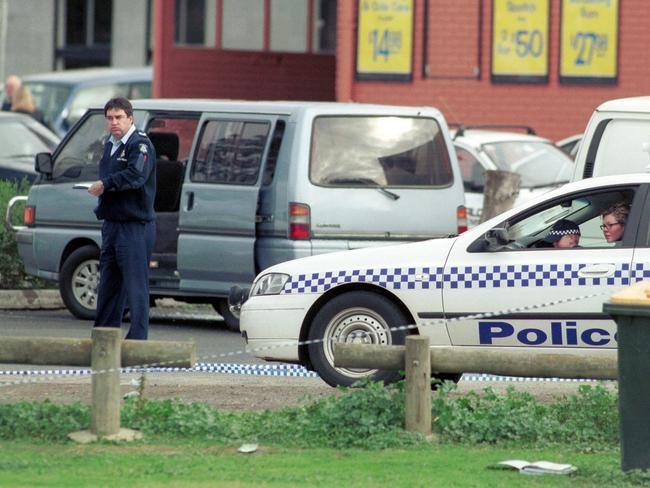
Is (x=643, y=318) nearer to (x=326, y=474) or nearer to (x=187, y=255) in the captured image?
(x=326, y=474)

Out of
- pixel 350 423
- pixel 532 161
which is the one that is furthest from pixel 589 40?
pixel 350 423

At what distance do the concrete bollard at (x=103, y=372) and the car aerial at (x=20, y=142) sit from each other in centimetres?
1189

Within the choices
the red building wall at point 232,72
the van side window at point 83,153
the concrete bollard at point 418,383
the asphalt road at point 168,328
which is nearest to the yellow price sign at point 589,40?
the red building wall at point 232,72

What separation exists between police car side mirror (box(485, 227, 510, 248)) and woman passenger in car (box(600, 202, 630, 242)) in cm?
61

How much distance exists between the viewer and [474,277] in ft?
34.4

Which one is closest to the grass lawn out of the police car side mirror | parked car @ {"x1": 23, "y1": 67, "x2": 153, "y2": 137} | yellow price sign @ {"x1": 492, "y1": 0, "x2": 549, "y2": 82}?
the police car side mirror

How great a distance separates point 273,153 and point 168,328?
187 cm

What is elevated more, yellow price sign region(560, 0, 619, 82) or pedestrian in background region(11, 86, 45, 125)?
yellow price sign region(560, 0, 619, 82)

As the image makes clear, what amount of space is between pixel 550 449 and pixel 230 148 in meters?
5.61

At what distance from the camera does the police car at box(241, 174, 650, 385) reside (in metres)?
10.3

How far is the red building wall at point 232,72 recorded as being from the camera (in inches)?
1055

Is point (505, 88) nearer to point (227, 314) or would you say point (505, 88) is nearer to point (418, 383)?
point (227, 314)

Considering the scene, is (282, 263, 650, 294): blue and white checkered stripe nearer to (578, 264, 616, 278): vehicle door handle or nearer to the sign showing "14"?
(578, 264, 616, 278): vehicle door handle

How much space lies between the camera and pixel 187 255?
13742mm
